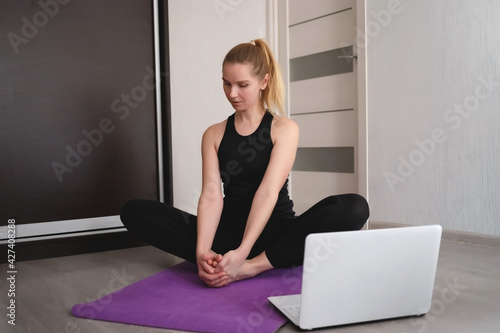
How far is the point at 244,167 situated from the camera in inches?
69.5

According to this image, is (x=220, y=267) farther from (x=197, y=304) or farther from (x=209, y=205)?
(x=209, y=205)

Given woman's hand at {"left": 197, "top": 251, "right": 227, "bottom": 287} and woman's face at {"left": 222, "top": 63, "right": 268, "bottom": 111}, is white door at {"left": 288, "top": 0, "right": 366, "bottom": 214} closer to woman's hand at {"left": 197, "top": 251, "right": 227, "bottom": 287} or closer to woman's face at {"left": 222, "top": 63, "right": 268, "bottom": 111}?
woman's face at {"left": 222, "top": 63, "right": 268, "bottom": 111}

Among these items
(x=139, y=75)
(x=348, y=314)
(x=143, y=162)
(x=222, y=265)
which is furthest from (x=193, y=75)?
(x=348, y=314)

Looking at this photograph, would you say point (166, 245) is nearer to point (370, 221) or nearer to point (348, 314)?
point (348, 314)

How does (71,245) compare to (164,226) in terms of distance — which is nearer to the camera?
(164,226)

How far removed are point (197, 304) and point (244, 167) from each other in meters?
0.52

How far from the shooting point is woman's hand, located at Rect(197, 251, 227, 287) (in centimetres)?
156

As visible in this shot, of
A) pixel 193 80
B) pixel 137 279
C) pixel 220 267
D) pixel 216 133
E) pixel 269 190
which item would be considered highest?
pixel 193 80

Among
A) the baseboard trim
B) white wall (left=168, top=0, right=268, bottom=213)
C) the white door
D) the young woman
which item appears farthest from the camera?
the white door

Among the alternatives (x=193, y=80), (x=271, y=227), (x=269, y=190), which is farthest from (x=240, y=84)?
(x=193, y=80)

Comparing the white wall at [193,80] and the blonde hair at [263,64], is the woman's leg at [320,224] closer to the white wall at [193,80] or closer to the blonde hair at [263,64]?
the blonde hair at [263,64]

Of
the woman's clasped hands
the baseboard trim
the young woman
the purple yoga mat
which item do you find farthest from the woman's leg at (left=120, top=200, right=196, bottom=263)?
the baseboard trim

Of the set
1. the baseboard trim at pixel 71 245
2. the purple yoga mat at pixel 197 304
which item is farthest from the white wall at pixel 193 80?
the purple yoga mat at pixel 197 304

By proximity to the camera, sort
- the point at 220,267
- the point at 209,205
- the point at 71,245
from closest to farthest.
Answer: the point at 220,267 < the point at 209,205 < the point at 71,245
